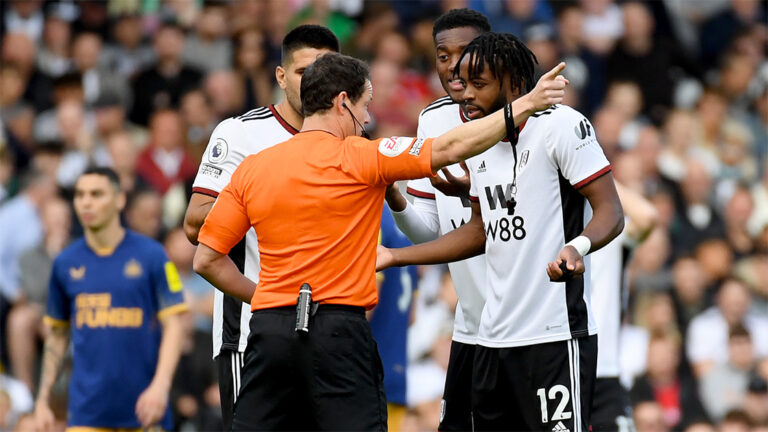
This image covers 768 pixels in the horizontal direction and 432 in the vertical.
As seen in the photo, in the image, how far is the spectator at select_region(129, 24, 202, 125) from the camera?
14.5 metres

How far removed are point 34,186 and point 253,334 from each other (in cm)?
773

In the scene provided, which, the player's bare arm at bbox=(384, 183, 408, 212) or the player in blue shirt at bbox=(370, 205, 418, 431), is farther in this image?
the player in blue shirt at bbox=(370, 205, 418, 431)

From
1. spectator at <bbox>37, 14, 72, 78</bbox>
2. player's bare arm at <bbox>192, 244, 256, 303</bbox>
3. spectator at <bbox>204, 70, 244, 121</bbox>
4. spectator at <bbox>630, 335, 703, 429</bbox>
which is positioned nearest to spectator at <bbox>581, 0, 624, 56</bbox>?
spectator at <bbox>204, 70, 244, 121</bbox>

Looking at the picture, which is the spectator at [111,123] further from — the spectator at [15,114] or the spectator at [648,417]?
the spectator at [648,417]

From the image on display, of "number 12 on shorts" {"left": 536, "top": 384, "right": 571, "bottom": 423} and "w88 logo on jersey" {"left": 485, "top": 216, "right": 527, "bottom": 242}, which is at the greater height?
"w88 logo on jersey" {"left": 485, "top": 216, "right": 527, "bottom": 242}

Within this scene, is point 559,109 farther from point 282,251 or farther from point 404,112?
point 404,112

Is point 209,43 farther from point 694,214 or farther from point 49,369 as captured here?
point 49,369

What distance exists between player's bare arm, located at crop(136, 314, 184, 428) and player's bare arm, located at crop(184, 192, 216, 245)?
6.39 feet

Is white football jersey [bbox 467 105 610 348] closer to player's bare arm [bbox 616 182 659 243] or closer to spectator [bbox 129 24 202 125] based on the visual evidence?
player's bare arm [bbox 616 182 659 243]

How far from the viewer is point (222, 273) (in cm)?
626

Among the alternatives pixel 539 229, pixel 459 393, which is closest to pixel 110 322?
pixel 459 393

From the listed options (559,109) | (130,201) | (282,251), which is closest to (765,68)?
(130,201)

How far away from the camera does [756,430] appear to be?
446 inches

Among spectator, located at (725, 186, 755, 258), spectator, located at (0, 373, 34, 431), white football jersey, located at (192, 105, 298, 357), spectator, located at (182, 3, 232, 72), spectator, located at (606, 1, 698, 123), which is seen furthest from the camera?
spectator, located at (606, 1, 698, 123)
